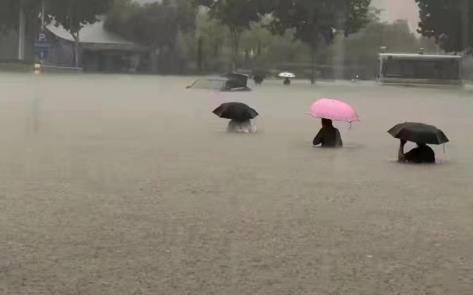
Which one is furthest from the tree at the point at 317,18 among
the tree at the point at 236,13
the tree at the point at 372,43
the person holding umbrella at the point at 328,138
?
the person holding umbrella at the point at 328,138

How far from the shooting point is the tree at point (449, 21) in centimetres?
4478

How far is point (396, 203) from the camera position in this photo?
7457 mm

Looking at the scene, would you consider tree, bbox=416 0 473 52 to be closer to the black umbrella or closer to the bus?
the bus

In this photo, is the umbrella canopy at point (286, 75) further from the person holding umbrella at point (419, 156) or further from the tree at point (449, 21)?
the person holding umbrella at point (419, 156)

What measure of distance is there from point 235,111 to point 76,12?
41381mm

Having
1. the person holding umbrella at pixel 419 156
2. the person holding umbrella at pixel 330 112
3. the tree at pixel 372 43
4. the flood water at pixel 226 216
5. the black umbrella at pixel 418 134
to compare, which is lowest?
the flood water at pixel 226 216

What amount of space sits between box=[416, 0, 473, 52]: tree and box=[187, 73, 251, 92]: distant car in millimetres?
14737

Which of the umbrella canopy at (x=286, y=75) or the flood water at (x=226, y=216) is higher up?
the umbrella canopy at (x=286, y=75)

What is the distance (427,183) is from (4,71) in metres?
45.0

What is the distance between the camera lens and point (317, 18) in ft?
152

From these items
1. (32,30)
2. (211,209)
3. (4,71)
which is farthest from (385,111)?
(32,30)

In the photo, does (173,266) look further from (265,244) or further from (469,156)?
(469,156)

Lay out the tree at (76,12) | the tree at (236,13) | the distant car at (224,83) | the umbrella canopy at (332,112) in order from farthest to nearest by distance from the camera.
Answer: the tree at (76,12)
the tree at (236,13)
the distant car at (224,83)
the umbrella canopy at (332,112)

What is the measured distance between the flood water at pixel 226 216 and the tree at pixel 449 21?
1275 inches
